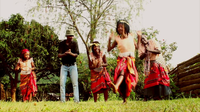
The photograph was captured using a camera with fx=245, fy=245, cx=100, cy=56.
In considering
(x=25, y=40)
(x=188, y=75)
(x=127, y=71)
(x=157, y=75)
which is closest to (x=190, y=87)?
(x=188, y=75)

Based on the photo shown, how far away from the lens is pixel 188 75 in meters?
9.26

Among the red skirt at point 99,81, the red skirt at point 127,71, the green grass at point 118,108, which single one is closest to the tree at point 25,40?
the red skirt at point 99,81

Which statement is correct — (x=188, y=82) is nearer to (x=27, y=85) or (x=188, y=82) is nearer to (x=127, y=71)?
(x=127, y=71)

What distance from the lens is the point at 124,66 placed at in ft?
17.8

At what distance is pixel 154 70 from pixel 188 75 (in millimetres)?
2788

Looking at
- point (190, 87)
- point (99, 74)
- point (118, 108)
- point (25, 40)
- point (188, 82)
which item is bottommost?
point (118, 108)

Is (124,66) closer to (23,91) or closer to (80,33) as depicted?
(23,91)

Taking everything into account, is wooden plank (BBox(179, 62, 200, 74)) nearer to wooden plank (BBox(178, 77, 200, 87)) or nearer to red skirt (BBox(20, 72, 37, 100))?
wooden plank (BBox(178, 77, 200, 87))

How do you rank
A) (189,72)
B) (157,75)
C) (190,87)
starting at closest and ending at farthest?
(157,75) < (190,87) < (189,72)

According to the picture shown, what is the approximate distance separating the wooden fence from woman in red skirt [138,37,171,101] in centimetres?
204

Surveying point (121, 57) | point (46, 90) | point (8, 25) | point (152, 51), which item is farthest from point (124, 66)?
point (46, 90)

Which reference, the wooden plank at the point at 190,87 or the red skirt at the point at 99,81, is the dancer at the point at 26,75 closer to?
the red skirt at the point at 99,81

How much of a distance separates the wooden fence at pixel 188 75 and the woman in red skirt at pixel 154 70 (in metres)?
2.04

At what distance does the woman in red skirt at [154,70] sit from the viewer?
7043 millimetres
